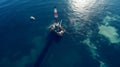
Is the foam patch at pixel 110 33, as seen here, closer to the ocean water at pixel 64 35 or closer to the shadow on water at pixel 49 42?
the ocean water at pixel 64 35

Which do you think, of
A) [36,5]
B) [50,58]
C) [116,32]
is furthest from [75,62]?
[36,5]

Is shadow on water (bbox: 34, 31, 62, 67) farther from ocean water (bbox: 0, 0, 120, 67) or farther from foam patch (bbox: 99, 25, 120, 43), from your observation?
foam patch (bbox: 99, 25, 120, 43)

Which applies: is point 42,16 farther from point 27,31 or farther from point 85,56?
point 85,56

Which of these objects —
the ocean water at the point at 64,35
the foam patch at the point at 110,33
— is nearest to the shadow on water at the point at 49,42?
the ocean water at the point at 64,35

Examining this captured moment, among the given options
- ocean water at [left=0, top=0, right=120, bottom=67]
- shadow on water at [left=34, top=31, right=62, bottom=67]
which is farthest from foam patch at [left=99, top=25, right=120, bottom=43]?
shadow on water at [left=34, top=31, right=62, bottom=67]

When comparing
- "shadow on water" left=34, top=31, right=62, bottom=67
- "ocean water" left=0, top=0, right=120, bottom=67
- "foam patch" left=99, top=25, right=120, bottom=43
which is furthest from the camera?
"foam patch" left=99, top=25, right=120, bottom=43

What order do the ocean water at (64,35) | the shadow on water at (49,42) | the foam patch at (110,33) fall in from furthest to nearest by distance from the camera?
the foam patch at (110,33), the ocean water at (64,35), the shadow on water at (49,42)

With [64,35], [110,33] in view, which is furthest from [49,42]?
[110,33]
